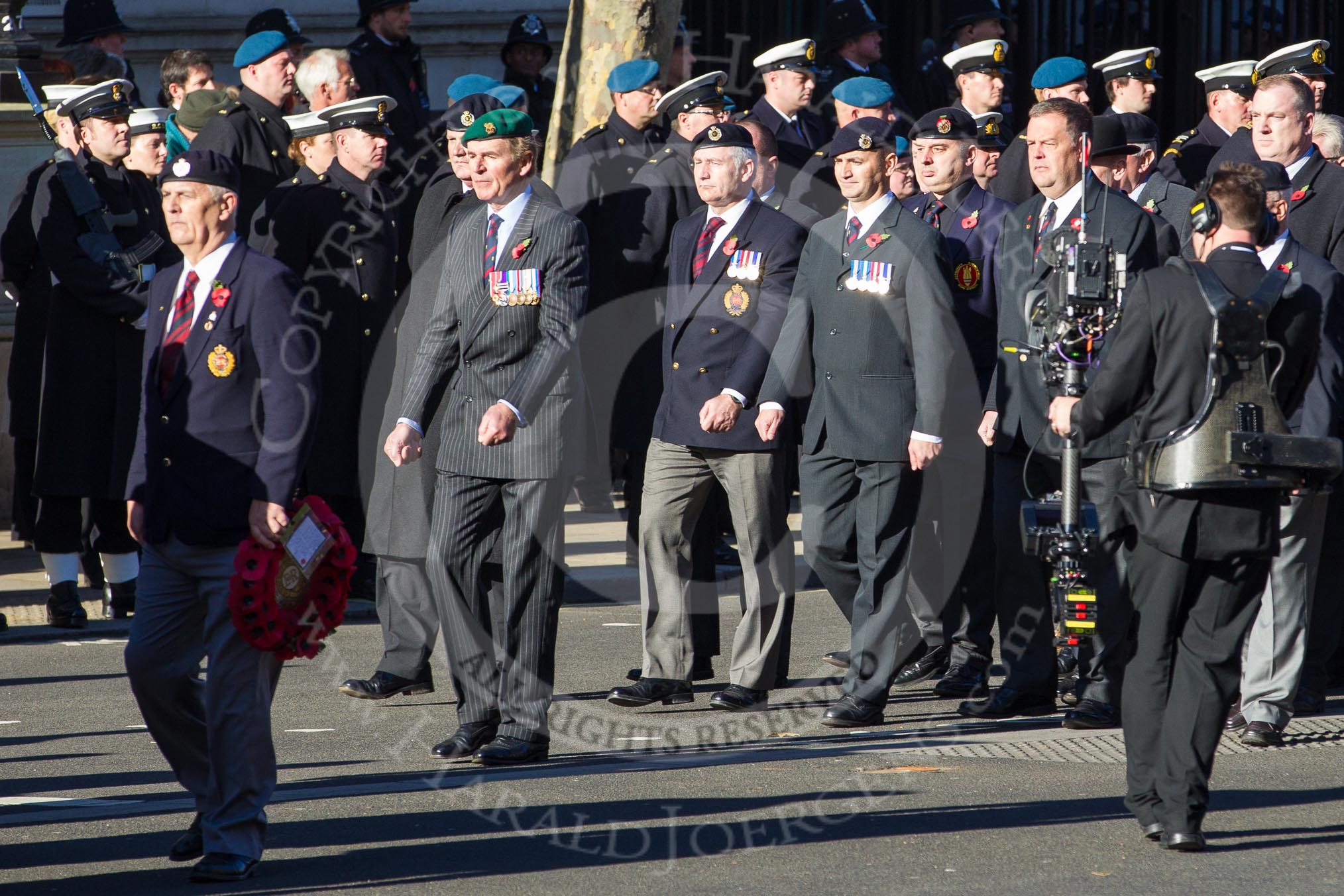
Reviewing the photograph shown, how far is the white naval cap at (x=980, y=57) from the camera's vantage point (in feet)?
36.6

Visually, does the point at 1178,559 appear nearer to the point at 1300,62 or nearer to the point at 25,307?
the point at 1300,62

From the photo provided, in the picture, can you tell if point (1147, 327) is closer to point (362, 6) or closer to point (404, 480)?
point (404, 480)

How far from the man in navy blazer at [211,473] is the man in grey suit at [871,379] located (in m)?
2.38

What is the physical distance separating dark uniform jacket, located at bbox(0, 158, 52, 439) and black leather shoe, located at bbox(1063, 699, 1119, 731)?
17.4ft

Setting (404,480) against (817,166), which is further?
(817,166)

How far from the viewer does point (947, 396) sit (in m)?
7.80

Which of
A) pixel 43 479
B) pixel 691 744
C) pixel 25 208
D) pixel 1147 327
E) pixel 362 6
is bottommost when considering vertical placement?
pixel 691 744

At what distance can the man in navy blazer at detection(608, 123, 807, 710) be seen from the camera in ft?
25.9

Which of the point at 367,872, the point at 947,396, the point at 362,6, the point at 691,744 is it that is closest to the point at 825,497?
the point at 947,396

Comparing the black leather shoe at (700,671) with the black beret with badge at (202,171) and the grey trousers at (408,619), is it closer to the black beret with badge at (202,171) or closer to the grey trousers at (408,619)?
the grey trousers at (408,619)

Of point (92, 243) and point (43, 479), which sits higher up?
point (92, 243)

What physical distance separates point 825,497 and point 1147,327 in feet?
7.20

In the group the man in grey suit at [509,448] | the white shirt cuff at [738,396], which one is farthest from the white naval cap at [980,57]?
the man in grey suit at [509,448]

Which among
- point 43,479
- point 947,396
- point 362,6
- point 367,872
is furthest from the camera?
point 362,6
